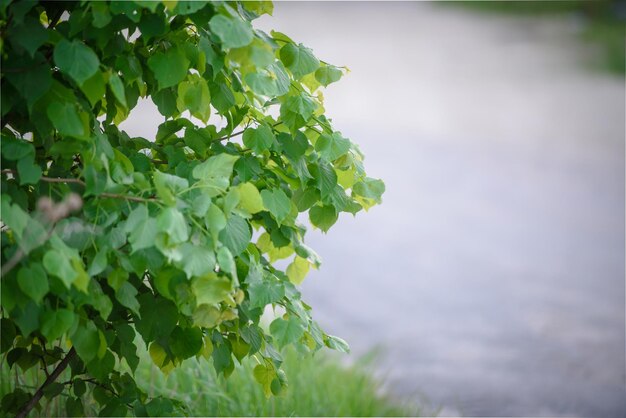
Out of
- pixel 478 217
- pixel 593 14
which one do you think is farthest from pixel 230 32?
pixel 593 14

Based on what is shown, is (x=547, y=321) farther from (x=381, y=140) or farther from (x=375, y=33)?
(x=375, y=33)

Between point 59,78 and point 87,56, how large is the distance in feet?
0.81

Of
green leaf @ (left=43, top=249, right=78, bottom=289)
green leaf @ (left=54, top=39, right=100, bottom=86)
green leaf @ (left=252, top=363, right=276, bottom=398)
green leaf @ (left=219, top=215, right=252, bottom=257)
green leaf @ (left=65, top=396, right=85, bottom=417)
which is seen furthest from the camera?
green leaf @ (left=65, top=396, right=85, bottom=417)

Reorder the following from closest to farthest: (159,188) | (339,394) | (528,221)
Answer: (159,188)
(339,394)
(528,221)

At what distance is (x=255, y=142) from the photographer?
1517mm

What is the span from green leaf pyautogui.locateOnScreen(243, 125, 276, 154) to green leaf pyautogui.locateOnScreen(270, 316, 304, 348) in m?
0.31

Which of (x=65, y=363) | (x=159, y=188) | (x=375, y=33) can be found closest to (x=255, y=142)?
(x=159, y=188)

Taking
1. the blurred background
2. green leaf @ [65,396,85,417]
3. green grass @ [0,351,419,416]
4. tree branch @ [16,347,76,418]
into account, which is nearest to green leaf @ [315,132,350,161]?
tree branch @ [16,347,76,418]

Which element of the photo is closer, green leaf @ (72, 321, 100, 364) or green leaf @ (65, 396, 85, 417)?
green leaf @ (72, 321, 100, 364)

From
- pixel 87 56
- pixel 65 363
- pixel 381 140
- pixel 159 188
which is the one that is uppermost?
pixel 381 140

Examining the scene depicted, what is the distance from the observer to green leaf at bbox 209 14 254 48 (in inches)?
48.5

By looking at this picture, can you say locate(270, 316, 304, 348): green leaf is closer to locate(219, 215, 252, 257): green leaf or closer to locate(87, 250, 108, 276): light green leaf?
locate(219, 215, 252, 257): green leaf

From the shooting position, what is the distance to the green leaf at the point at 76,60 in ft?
4.06

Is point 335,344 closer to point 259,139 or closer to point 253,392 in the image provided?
point 259,139
